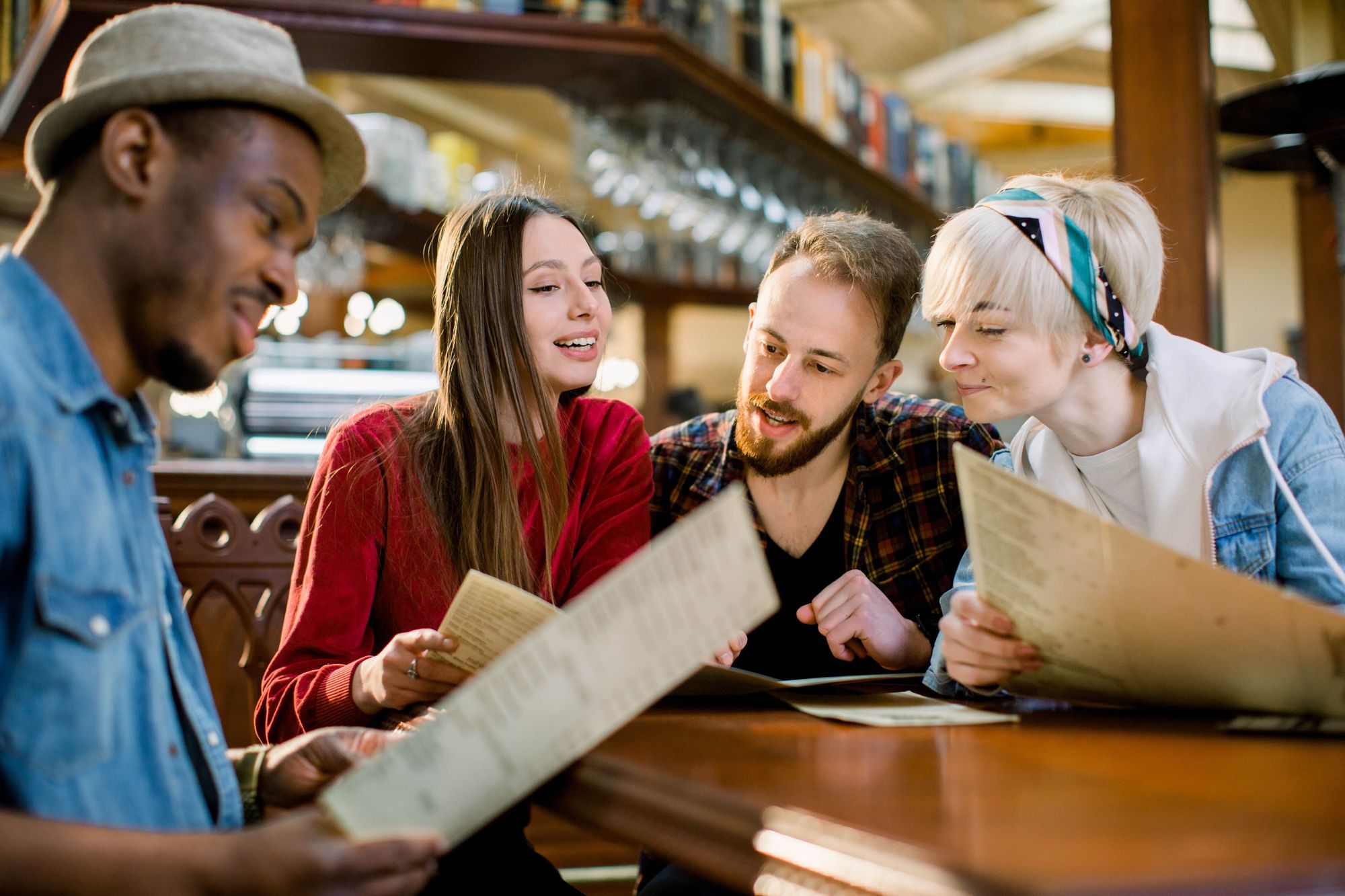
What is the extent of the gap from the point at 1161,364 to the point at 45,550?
1.18 m

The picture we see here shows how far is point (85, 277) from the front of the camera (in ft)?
2.88

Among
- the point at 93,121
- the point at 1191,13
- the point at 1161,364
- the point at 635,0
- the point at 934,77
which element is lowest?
the point at 1161,364

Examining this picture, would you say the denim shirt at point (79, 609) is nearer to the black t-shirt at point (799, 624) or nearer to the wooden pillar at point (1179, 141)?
the black t-shirt at point (799, 624)

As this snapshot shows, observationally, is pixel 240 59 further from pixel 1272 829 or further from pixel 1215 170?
pixel 1215 170

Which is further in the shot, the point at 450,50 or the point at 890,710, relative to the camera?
the point at 450,50

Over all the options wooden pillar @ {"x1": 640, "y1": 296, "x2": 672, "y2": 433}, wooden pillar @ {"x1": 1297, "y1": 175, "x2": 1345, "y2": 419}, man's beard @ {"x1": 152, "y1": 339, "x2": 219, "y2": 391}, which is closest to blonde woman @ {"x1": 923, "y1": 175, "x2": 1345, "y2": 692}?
man's beard @ {"x1": 152, "y1": 339, "x2": 219, "y2": 391}

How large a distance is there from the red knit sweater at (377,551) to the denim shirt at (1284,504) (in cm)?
57

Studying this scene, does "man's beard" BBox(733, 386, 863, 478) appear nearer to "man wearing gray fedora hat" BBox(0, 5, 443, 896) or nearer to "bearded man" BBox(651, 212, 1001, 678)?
"bearded man" BBox(651, 212, 1001, 678)

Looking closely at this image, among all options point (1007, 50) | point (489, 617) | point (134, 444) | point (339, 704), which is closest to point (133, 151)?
point (134, 444)

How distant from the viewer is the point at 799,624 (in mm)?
1741

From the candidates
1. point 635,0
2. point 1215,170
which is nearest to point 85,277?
point 1215,170

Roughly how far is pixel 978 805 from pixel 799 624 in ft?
3.37

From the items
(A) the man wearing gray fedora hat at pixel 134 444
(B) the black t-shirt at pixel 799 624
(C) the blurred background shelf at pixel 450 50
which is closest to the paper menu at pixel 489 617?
(A) the man wearing gray fedora hat at pixel 134 444

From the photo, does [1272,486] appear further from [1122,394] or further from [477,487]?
[477,487]
